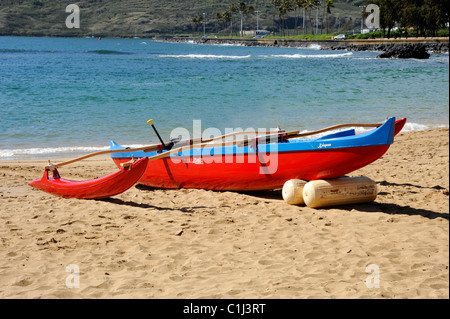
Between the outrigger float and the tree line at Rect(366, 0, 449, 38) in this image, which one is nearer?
the outrigger float

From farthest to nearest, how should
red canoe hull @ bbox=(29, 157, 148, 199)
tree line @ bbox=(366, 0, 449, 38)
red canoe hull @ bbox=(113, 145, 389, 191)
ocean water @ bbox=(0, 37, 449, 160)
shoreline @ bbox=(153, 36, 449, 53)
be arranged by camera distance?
shoreline @ bbox=(153, 36, 449, 53)
tree line @ bbox=(366, 0, 449, 38)
ocean water @ bbox=(0, 37, 449, 160)
red canoe hull @ bbox=(29, 157, 148, 199)
red canoe hull @ bbox=(113, 145, 389, 191)

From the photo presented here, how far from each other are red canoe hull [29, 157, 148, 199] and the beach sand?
0.57 feet

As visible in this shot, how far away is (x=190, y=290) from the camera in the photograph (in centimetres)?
451

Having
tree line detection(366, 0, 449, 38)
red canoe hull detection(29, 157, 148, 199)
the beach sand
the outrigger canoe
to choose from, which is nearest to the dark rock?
tree line detection(366, 0, 449, 38)

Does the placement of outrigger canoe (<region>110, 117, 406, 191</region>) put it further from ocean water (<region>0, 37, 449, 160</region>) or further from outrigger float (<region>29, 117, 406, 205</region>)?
ocean water (<region>0, 37, 449, 160</region>)

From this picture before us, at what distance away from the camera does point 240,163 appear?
7.67m

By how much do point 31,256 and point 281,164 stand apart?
3539mm

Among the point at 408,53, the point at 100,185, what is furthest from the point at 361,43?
the point at 100,185

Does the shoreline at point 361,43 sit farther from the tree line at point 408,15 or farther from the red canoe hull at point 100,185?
the red canoe hull at point 100,185

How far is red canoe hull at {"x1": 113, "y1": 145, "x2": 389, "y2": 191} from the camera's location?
6795 millimetres

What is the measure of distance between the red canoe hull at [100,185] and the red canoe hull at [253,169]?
979mm

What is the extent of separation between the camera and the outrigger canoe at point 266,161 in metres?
6.69

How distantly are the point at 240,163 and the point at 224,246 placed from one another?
227 cm

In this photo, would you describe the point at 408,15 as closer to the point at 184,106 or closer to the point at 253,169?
the point at 184,106
